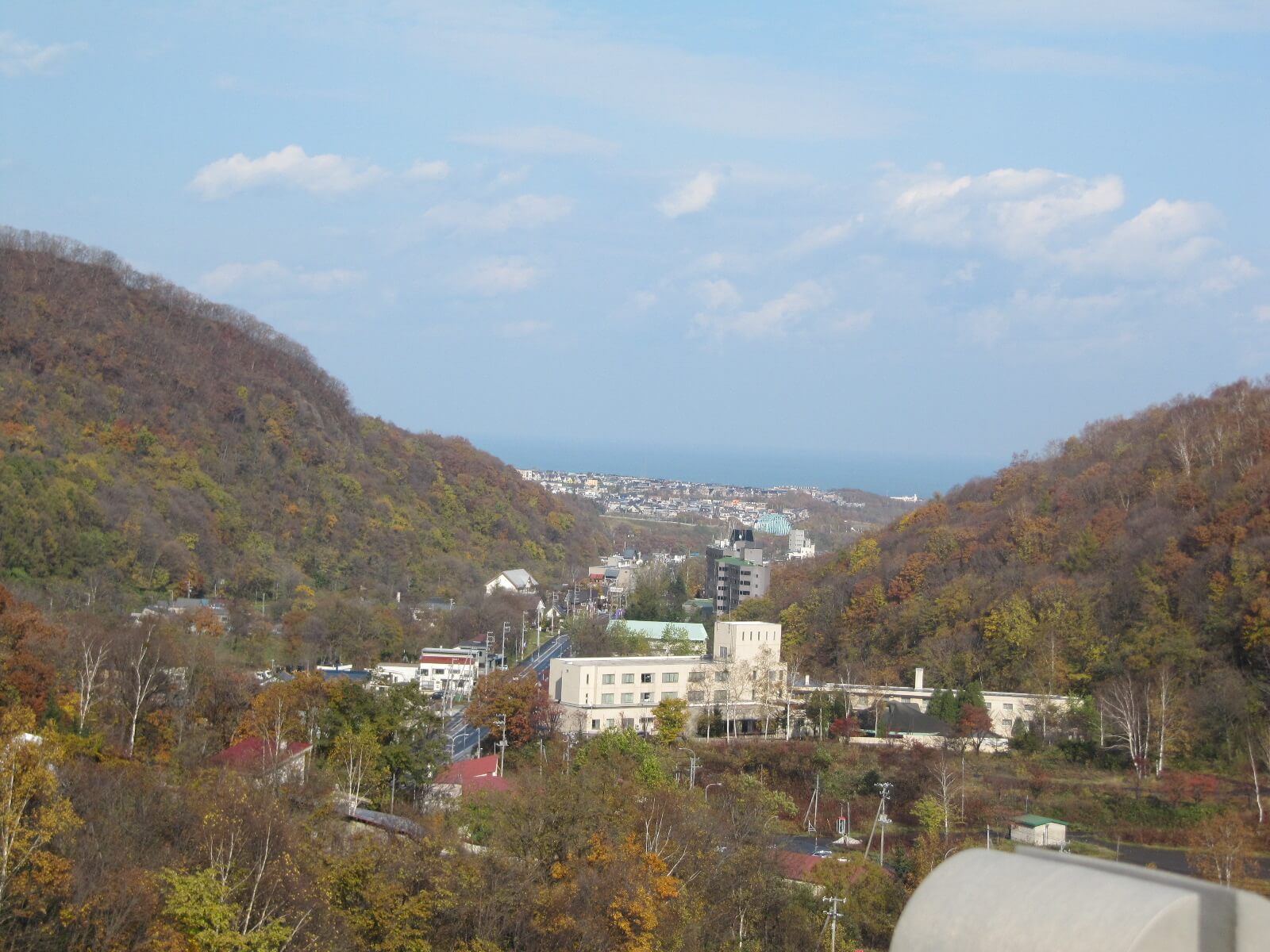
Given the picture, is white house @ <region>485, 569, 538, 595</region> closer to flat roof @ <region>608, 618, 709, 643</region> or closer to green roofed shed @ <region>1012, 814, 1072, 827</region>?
flat roof @ <region>608, 618, 709, 643</region>

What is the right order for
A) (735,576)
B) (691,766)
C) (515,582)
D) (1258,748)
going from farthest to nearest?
(515,582)
(735,576)
(1258,748)
(691,766)

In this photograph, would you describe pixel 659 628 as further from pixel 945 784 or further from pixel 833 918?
pixel 833 918

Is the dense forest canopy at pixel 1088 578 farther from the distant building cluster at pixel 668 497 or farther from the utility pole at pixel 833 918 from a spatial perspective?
the distant building cluster at pixel 668 497

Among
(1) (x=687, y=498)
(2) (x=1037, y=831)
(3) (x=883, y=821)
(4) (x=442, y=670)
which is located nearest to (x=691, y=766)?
(3) (x=883, y=821)

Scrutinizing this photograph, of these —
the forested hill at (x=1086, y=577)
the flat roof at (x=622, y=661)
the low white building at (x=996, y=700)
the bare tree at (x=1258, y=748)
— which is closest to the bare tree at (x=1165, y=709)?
the forested hill at (x=1086, y=577)

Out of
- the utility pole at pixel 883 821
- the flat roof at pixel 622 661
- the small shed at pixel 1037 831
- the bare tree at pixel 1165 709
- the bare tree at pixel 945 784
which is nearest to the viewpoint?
the utility pole at pixel 883 821

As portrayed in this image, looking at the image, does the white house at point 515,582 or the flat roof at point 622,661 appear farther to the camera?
Answer: the white house at point 515,582
